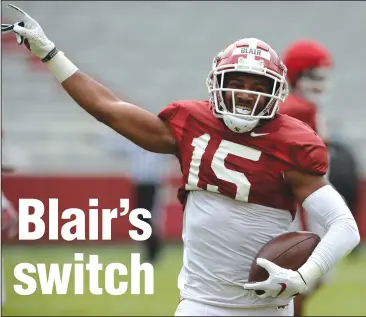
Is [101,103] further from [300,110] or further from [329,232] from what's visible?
[300,110]

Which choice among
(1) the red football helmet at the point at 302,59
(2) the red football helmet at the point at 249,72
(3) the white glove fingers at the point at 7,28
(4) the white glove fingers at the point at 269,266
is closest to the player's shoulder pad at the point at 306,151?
(2) the red football helmet at the point at 249,72

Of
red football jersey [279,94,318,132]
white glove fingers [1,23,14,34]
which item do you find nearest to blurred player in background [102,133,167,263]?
red football jersey [279,94,318,132]

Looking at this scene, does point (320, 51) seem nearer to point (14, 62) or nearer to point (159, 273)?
point (159, 273)

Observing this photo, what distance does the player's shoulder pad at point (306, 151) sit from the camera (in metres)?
3.47

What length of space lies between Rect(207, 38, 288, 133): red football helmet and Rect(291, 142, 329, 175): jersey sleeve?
0.15m

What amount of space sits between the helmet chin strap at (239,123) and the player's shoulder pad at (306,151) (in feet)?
0.36

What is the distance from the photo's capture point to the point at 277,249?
3443mm

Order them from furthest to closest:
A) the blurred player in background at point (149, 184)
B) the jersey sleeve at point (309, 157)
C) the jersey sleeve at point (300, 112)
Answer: the blurred player in background at point (149, 184) < the jersey sleeve at point (300, 112) < the jersey sleeve at point (309, 157)

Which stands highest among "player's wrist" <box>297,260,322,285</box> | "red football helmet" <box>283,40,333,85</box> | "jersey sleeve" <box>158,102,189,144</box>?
"jersey sleeve" <box>158,102,189,144</box>

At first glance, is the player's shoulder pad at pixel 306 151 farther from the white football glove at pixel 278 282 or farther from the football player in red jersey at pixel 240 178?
the white football glove at pixel 278 282

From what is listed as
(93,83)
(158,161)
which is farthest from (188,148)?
(158,161)

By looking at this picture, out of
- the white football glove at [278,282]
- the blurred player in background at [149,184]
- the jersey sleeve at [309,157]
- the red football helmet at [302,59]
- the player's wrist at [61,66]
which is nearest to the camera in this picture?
the white football glove at [278,282]

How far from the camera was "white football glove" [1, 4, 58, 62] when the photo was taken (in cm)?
371

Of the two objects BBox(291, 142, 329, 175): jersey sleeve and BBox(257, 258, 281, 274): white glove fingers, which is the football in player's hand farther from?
BBox(291, 142, 329, 175): jersey sleeve
